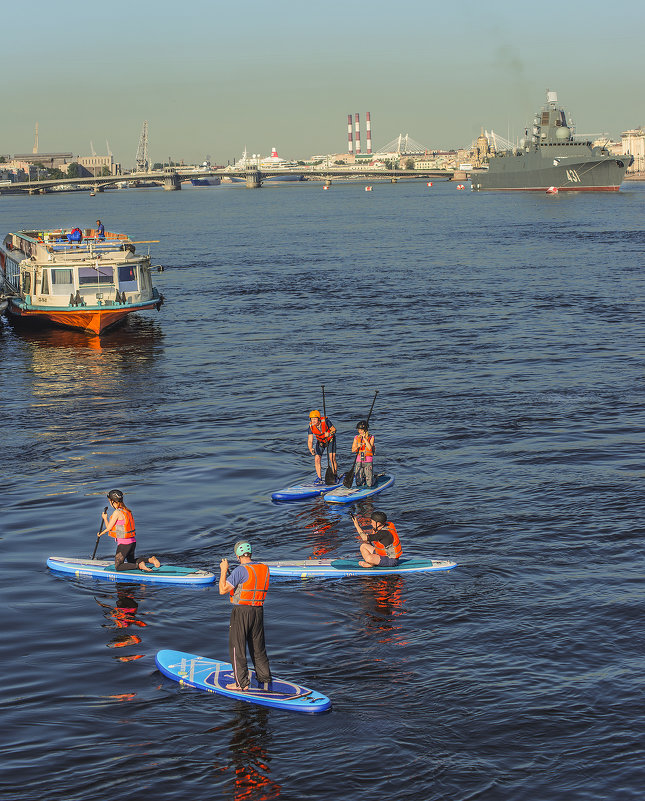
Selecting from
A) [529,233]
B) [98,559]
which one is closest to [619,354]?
[98,559]

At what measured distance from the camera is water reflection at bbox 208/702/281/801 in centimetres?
1234

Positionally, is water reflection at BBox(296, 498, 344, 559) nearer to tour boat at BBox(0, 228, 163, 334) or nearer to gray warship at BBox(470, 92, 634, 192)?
tour boat at BBox(0, 228, 163, 334)

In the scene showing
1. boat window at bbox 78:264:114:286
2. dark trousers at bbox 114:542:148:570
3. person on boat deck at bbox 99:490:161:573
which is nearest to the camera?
person on boat deck at bbox 99:490:161:573

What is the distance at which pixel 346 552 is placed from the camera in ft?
67.1

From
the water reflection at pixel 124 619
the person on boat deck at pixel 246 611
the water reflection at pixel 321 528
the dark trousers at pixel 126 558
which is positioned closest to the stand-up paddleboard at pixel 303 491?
the water reflection at pixel 321 528

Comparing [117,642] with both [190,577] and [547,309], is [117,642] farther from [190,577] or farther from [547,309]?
[547,309]

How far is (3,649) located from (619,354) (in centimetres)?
3124

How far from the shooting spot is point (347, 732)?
13547 millimetres

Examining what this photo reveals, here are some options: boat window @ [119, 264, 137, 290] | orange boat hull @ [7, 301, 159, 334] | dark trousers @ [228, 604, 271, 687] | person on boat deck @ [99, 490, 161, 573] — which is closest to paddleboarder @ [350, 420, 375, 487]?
person on boat deck @ [99, 490, 161, 573]

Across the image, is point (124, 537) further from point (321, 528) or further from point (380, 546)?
point (321, 528)

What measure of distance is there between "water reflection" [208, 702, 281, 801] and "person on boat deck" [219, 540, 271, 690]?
395mm

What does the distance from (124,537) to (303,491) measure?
621 cm

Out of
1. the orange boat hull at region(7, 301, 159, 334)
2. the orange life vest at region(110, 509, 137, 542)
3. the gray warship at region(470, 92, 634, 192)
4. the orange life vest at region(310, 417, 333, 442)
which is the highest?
the gray warship at region(470, 92, 634, 192)

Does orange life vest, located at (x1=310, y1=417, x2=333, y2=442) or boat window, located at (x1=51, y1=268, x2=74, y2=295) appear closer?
orange life vest, located at (x1=310, y1=417, x2=333, y2=442)
